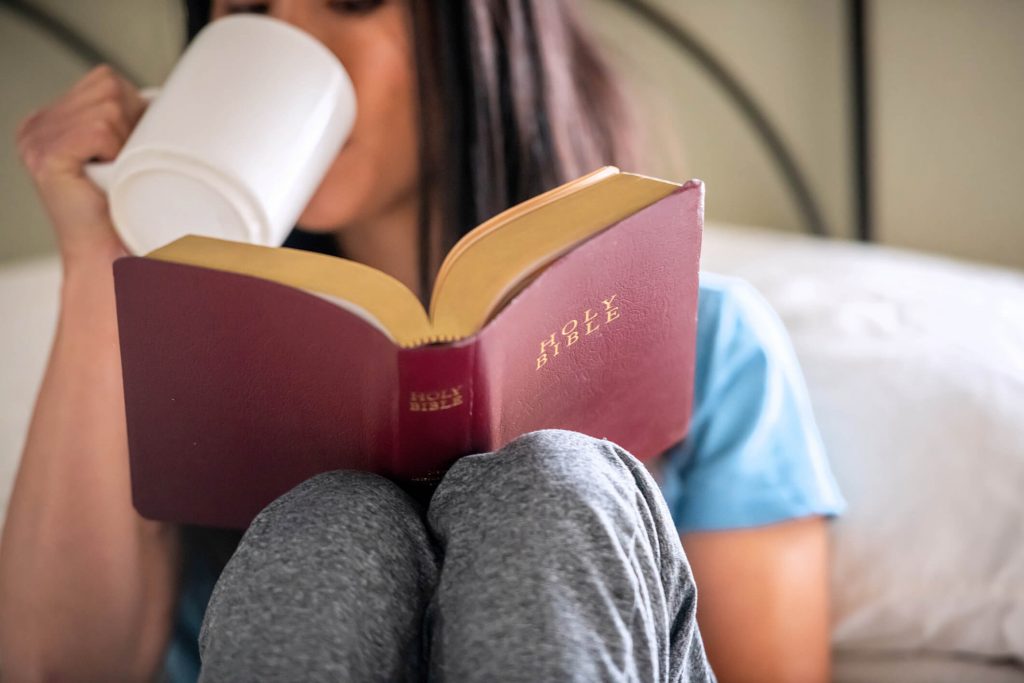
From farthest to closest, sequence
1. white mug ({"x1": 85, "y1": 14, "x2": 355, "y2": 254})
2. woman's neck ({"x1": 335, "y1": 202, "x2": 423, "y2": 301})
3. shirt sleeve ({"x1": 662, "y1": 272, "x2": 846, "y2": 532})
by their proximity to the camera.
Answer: woman's neck ({"x1": 335, "y1": 202, "x2": 423, "y2": 301}) < shirt sleeve ({"x1": 662, "y1": 272, "x2": 846, "y2": 532}) < white mug ({"x1": 85, "y1": 14, "x2": 355, "y2": 254})

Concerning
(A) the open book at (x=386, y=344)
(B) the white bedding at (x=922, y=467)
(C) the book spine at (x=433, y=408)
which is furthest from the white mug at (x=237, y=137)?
(B) the white bedding at (x=922, y=467)

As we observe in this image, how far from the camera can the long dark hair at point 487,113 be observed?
91 centimetres

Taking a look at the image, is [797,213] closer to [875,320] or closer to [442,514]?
[875,320]

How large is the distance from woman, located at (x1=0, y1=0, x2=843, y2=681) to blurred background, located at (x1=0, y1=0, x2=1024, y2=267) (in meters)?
0.56

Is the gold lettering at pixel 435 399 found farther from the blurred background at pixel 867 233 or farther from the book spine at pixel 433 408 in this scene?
the blurred background at pixel 867 233

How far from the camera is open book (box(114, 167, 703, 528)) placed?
21.0 inches

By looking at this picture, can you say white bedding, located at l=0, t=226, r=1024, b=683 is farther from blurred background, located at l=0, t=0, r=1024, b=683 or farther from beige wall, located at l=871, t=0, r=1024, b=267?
beige wall, located at l=871, t=0, r=1024, b=267

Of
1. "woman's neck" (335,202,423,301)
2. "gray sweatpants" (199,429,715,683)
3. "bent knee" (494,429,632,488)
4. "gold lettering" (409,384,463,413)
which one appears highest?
"gold lettering" (409,384,463,413)

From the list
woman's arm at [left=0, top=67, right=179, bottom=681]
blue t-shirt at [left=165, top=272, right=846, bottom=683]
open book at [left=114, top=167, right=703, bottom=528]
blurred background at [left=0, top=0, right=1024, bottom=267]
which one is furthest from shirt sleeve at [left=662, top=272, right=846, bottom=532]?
blurred background at [left=0, top=0, right=1024, bottom=267]

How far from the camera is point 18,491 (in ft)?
2.71

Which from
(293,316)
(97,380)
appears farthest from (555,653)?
(97,380)

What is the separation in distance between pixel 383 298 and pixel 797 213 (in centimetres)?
133

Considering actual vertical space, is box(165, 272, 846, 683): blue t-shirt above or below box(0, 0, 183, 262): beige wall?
below

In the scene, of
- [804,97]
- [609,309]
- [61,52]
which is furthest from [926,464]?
[61,52]
